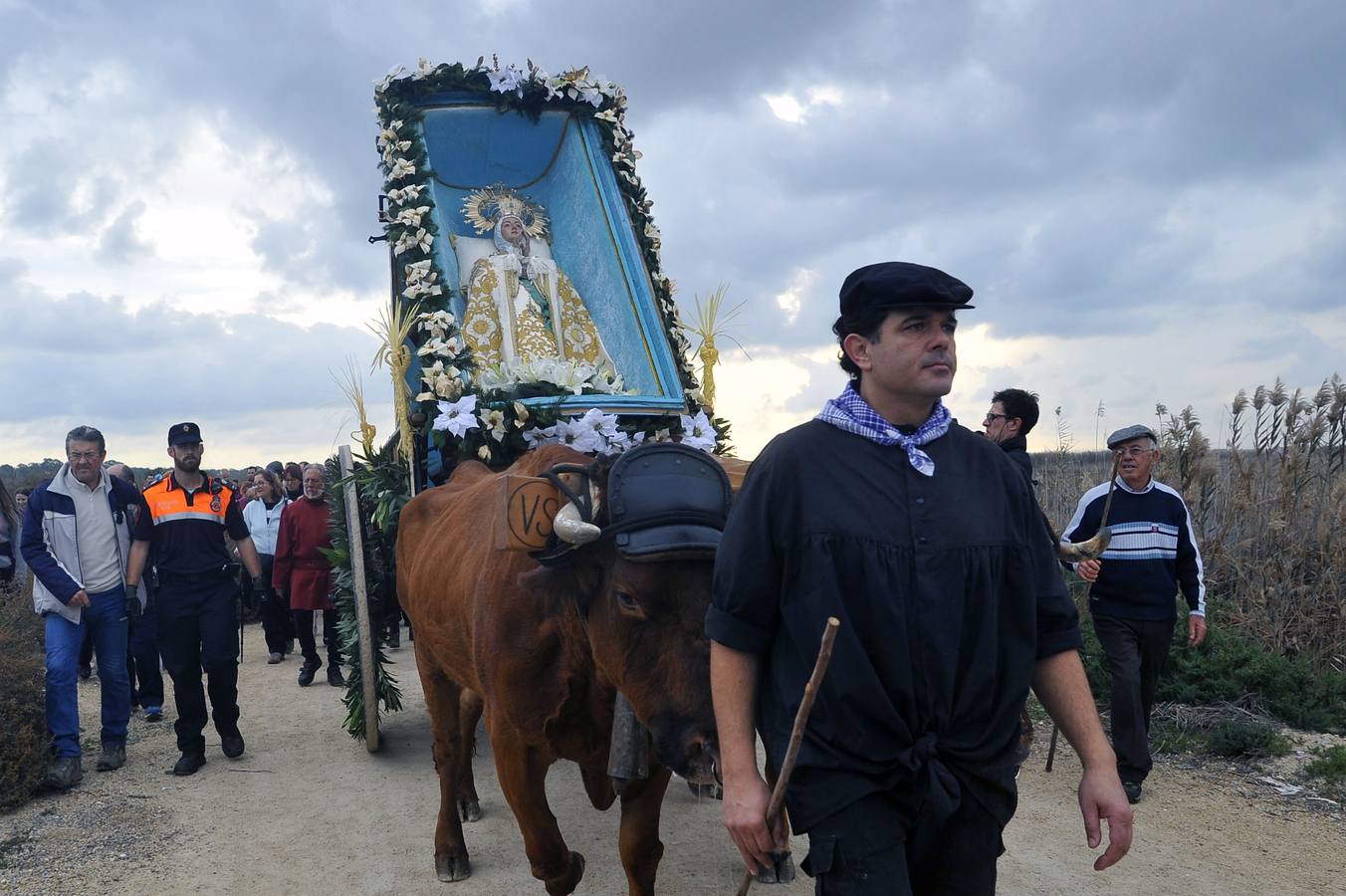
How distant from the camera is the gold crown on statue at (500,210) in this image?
290 inches

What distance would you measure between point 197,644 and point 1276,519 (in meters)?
7.63

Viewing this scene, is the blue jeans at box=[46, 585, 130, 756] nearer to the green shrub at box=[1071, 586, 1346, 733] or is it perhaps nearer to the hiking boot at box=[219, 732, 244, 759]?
the hiking boot at box=[219, 732, 244, 759]

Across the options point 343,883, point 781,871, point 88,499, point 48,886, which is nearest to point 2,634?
point 88,499

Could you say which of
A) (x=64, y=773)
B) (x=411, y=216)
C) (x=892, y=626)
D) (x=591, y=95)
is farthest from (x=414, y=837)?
(x=591, y=95)

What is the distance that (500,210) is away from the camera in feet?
24.4

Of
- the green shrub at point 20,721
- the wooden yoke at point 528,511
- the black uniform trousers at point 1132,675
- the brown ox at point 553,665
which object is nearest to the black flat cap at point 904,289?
the brown ox at point 553,665

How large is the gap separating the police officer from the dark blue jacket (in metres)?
5.30

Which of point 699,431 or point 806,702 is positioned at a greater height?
point 699,431

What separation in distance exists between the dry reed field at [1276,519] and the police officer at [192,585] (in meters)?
5.54

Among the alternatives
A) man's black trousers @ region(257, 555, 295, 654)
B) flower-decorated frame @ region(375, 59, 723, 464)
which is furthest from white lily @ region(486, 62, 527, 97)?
man's black trousers @ region(257, 555, 295, 654)

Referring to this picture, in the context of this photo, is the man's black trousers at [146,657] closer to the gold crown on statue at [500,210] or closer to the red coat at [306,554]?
the red coat at [306,554]

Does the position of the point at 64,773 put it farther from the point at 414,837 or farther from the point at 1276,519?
the point at 1276,519

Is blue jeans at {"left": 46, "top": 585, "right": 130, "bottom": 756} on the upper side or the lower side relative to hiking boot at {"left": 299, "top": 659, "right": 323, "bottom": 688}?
upper

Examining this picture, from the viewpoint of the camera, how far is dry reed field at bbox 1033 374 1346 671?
739 centimetres
